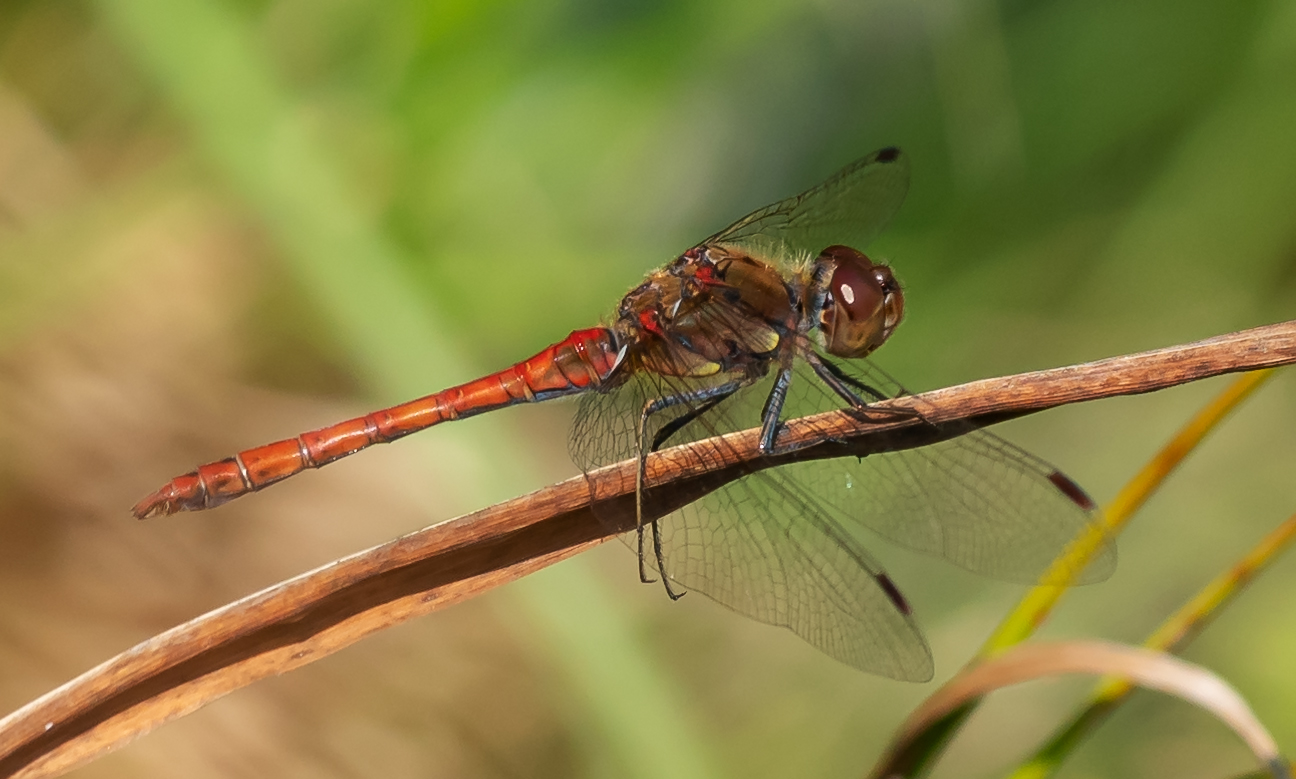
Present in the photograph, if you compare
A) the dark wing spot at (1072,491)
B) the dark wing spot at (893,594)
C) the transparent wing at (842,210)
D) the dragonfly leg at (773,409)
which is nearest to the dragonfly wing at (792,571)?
the dark wing spot at (893,594)

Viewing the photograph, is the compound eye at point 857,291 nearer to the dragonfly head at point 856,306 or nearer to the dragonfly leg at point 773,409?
the dragonfly head at point 856,306

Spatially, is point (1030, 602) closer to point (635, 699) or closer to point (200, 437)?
point (635, 699)

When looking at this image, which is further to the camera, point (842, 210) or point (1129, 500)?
point (842, 210)

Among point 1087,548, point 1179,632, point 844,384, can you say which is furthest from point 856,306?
point 1179,632

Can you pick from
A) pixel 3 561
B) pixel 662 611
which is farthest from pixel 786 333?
pixel 3 561

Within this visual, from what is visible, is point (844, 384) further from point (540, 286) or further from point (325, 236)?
point (325, 236)

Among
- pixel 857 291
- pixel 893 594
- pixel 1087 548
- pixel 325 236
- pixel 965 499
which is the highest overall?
pixel 325 236

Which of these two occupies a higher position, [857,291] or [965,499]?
[857,291]
